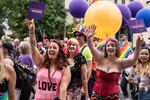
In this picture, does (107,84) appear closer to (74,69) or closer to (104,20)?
(74,69)

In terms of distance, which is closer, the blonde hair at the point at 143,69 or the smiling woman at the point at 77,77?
the smiling woman at the point at 77,77

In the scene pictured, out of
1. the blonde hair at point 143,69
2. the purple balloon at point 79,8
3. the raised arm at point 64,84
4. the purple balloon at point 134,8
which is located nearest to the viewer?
the raised arm at point 64,84

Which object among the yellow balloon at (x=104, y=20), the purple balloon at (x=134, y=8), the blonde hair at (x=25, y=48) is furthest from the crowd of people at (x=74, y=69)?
the purple balloon at (x=134, y=8)

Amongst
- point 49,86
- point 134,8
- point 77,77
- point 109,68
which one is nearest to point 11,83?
point 49,86

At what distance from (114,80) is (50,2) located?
140 feet

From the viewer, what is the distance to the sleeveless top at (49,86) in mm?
5980

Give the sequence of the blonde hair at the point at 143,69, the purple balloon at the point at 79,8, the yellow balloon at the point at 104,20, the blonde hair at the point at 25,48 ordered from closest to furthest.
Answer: the blonde hair at the point at 143,69 → the yellow balloon at the point at 104,20 → the blonde hair at the point at 25,48 → the purple balloon at the point at 79,8

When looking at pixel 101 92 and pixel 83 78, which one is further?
pixel 83 78

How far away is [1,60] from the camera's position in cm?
514

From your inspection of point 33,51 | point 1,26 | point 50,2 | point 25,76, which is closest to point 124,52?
point 25,76

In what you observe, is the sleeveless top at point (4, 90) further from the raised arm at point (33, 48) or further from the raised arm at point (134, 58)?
the raised arm at point (134, 58)

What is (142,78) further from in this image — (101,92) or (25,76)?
(25,76)

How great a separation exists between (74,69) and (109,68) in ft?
2.34

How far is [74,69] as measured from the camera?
7375 millimetres
